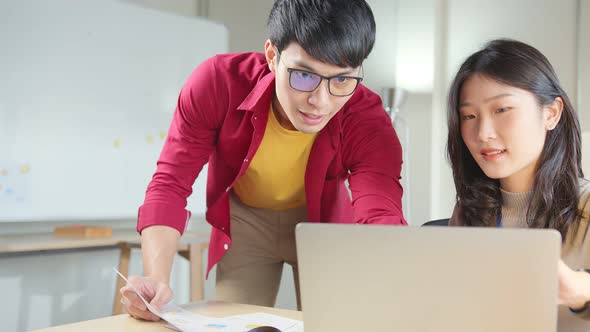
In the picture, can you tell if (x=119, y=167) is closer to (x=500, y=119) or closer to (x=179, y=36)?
(x=179, y=36)

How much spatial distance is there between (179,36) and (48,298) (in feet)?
4.67

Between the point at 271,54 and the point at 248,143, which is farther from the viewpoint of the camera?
the point at 248,143

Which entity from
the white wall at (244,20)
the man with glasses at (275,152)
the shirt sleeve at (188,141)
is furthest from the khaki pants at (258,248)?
the white wall at (244,20)

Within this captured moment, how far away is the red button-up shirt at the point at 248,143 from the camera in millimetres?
1310

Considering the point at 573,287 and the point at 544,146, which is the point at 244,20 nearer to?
the point at 544,146

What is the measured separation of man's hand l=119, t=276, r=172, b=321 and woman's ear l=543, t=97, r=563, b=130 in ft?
2.67

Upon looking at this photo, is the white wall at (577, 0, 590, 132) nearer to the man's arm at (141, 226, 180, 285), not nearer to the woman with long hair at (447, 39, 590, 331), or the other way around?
the woman with long hair at (447, 39, 590, 331)

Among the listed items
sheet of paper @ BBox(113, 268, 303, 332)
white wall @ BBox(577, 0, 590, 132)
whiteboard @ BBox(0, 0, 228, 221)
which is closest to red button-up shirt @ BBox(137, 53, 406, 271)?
sheet of paper @ BBox(113, 268, 303, 332)

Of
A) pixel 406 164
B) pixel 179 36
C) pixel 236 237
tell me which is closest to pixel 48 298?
pixel 179 36

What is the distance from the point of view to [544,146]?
1262mm

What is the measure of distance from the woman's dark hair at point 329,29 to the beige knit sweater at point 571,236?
44cm

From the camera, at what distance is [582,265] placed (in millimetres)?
1128

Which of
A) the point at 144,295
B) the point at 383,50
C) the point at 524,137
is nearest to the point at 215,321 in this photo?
the point at 144,295

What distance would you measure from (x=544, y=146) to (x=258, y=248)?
73 centimetres
